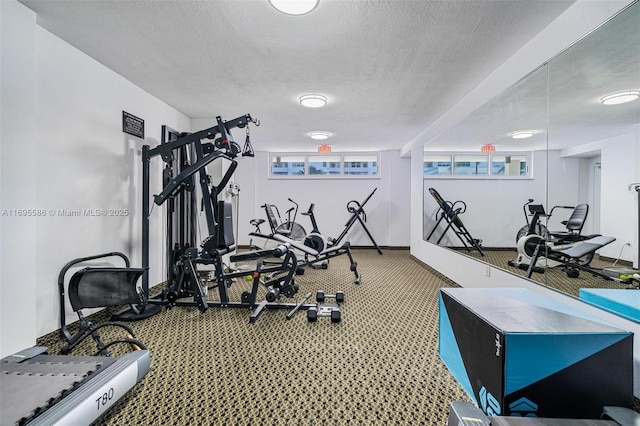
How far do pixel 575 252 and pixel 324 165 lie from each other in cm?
597

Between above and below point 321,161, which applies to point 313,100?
above

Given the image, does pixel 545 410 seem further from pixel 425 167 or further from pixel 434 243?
pixel 425 167

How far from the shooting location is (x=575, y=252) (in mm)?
2146

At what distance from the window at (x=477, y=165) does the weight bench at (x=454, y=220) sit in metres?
0.43

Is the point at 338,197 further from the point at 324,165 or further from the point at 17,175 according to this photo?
the point at 17,175

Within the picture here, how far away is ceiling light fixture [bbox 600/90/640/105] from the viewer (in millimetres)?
1667

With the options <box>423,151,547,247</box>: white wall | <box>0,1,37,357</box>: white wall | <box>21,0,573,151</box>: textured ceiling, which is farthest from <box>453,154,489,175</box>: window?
<box>0,1,37,357</box>: white wall

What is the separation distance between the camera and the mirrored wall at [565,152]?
178cm

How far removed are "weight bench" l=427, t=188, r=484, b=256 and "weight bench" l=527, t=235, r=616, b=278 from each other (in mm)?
1145

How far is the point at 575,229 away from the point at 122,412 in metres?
3.25

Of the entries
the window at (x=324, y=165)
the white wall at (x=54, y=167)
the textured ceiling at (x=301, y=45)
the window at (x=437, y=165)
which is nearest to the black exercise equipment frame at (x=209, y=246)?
the white wall at (x=54, y=167)

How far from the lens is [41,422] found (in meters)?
1.18

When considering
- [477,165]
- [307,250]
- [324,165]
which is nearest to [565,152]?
[477,165]

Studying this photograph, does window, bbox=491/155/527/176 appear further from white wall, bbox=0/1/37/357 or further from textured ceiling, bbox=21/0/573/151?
white wall, bbox=0/1/37/357
